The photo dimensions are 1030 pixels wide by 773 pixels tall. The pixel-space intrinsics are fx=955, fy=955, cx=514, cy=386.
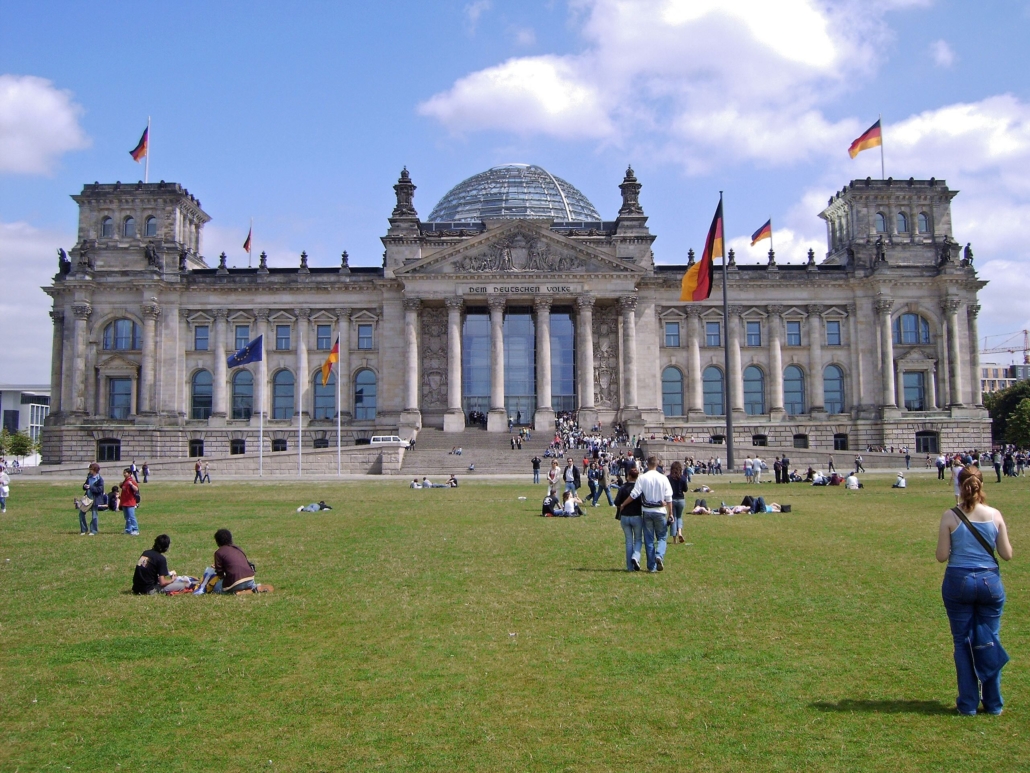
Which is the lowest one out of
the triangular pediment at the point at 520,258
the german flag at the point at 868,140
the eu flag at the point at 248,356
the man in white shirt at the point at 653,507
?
the man in white shirt at the point at 653,507

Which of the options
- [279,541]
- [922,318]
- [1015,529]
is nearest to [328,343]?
[922,318]

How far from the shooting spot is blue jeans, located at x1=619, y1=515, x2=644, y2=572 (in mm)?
18656

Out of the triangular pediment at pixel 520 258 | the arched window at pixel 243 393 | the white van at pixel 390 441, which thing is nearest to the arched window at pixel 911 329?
the triangular pediment at pixel 520 258

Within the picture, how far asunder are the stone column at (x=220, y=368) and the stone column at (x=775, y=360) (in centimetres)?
4739

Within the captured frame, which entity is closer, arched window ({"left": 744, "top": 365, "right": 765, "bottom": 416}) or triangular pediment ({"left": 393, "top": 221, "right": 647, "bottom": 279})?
triangular pediment ({"left": 393, "top": 221, "right": 647, "bottom": 279})

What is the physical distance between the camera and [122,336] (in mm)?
83188

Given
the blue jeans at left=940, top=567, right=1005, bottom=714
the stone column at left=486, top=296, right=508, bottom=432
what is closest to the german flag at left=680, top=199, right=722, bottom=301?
the stone column at left=486, top=296, right=508, bottom=432

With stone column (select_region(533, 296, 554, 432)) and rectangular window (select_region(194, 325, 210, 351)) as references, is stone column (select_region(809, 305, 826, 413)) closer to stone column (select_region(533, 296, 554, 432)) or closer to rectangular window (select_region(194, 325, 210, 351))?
stone column (select_region(533, 296, 554, 432))

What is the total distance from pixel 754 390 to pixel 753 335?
486 cm

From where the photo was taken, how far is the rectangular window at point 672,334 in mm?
83812

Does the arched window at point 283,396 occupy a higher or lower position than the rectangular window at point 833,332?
lower

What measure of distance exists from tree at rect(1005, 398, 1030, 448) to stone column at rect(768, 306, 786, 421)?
1155 inches

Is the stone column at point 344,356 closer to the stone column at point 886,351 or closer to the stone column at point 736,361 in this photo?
the stone column at point 736,361

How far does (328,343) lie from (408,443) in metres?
15.9
